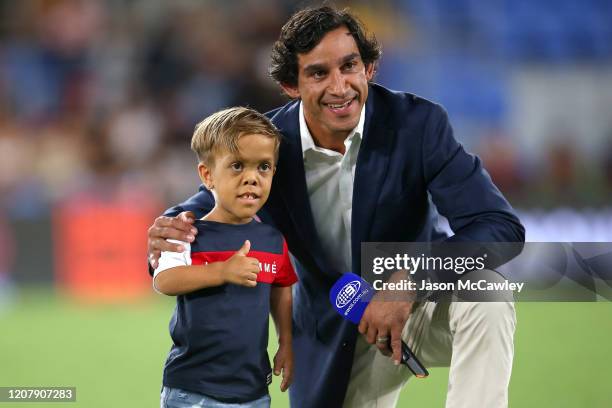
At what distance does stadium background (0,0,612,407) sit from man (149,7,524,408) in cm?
195

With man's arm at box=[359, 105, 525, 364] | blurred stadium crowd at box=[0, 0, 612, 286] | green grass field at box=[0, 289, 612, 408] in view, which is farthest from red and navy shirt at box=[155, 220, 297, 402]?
blurred stadium crowd at box=[0, 0, 612, 286]

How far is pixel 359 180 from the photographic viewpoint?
315 cm

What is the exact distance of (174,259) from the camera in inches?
107

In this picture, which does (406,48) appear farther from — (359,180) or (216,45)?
(359,180)

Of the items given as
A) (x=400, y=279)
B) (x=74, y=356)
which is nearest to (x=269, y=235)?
(x=400, y=279)

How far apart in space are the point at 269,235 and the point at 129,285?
4.92 metres

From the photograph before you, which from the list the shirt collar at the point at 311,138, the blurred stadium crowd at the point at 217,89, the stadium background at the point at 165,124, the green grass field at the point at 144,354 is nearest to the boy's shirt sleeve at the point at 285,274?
the shirt collar at the point at 311,138

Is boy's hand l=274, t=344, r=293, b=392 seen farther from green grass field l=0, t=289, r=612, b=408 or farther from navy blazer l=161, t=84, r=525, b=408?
green grass field l=0, t=289, r=612, b=408

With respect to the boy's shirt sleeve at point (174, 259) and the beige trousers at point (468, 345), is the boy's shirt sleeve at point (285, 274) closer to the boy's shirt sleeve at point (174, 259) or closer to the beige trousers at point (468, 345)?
the boy's shirt sleeve at point (174, 259)

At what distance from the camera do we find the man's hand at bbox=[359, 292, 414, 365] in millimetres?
2871

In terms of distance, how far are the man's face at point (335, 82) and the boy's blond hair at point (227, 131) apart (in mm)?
319

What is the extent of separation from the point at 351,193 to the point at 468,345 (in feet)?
2.34

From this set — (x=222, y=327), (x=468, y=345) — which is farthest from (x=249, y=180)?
(x=468, y=345)

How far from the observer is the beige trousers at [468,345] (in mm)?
2703
